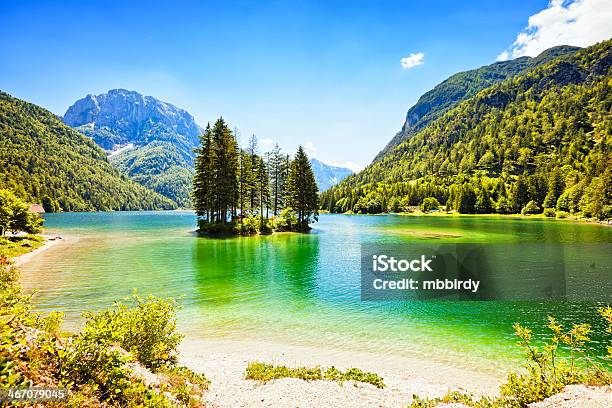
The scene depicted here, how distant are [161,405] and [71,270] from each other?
104 ft

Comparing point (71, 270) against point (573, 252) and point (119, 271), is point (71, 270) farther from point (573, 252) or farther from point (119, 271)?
point (573, 252)

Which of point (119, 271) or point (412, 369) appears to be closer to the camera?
point (412, 369)

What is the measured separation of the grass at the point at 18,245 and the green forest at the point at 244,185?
1101 inches

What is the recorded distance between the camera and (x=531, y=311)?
67.9 ft

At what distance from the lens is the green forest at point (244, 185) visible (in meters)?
67.8

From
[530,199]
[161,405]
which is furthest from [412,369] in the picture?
[530,199]

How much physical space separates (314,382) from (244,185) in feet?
213

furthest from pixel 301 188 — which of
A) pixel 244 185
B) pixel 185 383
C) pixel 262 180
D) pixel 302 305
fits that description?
pixel 185 383

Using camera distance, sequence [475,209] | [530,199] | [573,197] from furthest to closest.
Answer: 1. [475,209]
2. [530,199]
3. [573,197]

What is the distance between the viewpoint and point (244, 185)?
73062mm

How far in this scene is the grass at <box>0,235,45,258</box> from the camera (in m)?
37.6

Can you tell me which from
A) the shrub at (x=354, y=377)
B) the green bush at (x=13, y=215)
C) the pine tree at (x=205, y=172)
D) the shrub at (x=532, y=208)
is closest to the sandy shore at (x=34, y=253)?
the green bush at (x=13, y=215)

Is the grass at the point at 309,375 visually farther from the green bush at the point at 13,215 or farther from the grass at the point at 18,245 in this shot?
the green bush at the point at 13,215

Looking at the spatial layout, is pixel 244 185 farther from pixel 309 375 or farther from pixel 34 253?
pixel 309 375
